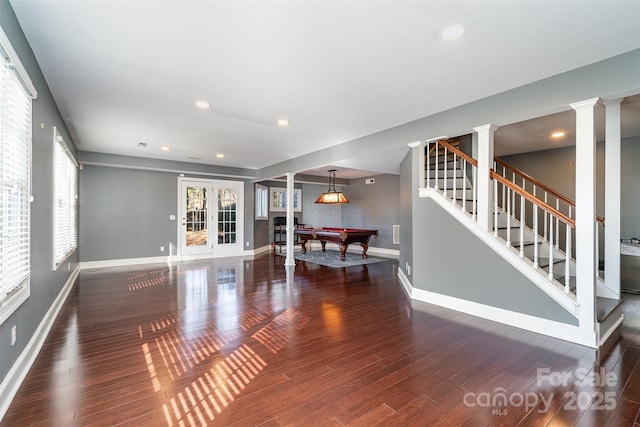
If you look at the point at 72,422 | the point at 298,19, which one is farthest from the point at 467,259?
the point at 72,422

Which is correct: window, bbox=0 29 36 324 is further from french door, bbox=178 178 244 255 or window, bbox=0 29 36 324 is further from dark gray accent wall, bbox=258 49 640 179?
french door, bbox=178 178 244 255

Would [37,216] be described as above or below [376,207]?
below

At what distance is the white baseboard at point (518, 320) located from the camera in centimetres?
273

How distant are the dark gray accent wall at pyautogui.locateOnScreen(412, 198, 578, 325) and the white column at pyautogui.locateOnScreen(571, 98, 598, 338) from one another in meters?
0.21

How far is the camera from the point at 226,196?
8.35 m

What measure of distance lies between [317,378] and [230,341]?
1.02 metres

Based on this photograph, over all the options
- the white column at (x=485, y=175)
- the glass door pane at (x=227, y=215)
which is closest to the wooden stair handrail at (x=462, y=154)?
the white column at (x=485, y=175)

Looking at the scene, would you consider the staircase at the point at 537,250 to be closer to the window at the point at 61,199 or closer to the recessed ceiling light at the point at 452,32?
the recessed ceiling light at the point at 452,32

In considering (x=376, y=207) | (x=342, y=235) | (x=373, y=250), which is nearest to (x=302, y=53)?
(x=342, y=235)

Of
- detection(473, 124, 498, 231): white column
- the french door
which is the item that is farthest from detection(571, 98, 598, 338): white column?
the french door

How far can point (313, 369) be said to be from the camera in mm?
2295

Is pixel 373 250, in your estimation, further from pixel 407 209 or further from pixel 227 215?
pixel 407 209

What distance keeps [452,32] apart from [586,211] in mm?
1956

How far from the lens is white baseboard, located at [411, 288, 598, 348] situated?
2.73 meters
